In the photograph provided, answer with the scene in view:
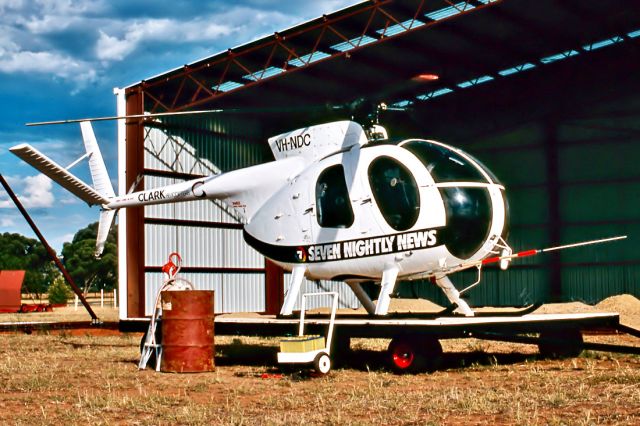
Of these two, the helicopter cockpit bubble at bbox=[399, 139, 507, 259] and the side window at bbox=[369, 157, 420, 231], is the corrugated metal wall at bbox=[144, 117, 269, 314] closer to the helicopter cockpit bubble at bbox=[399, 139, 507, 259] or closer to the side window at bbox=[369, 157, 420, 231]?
the side window at bbox=[369, 157, 420, 231]

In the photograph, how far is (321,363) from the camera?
1081 centimetres

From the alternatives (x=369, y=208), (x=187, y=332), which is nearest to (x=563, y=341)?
(x=369, y=208)

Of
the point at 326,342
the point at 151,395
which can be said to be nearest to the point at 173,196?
the point at 326,342

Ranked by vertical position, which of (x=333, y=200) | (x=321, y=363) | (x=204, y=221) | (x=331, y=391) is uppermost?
(x=204, y=221)

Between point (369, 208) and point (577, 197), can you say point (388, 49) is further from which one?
point (369, 208)

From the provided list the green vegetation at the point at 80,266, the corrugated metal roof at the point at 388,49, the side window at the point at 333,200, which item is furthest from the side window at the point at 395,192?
the green vegetation at the point at 80,266

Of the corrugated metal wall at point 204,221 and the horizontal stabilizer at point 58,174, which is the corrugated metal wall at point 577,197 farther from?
the horizontal stabilizer at point 58,174

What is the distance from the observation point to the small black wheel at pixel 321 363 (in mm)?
Result: 10758

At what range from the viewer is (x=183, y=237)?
26500 millimetres

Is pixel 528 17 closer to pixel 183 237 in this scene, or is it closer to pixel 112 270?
pixel 183 237

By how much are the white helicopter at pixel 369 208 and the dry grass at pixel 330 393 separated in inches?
62.3

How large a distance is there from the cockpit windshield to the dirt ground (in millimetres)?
2781

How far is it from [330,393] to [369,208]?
386 centimetres

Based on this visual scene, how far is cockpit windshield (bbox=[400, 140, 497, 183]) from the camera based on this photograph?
38.8 feet
